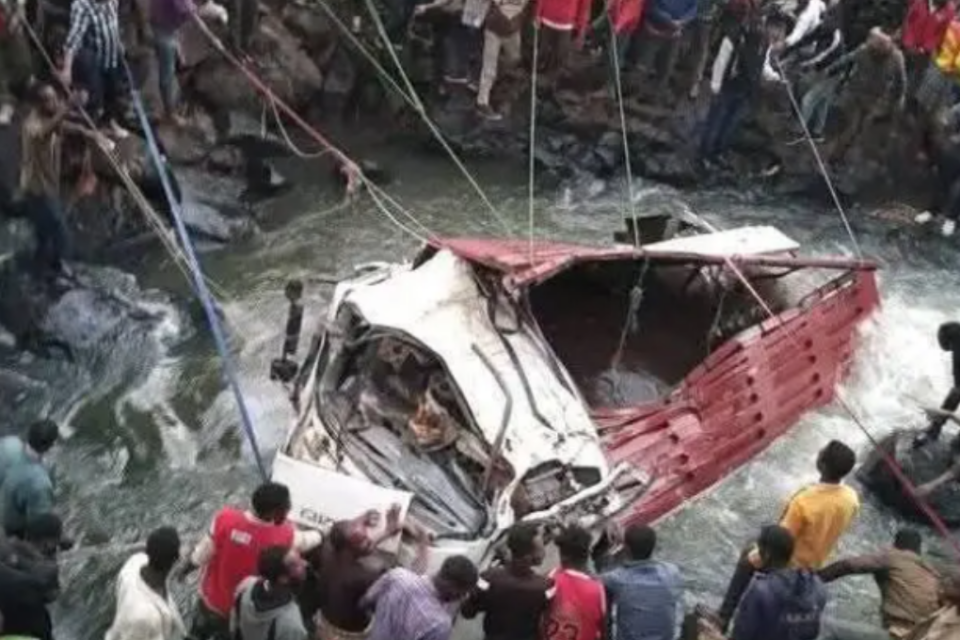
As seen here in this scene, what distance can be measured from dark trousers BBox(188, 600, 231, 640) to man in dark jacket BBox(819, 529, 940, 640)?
340 centimetres

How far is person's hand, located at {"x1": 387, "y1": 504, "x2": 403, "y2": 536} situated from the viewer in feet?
26.6

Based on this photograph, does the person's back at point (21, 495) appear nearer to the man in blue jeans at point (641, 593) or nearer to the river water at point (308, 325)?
the river water at point (308, 325)

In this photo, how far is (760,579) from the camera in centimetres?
738

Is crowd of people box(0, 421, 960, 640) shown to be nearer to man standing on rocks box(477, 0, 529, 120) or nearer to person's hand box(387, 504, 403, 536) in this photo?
person's hand box(387, 504, 403, 536)

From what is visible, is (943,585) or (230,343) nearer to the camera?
(943,585)

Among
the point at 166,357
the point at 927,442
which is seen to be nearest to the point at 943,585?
the point at 927,442

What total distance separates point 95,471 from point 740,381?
5040mm

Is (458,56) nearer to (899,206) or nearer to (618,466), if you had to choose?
(899,206)

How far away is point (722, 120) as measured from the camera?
15703mm

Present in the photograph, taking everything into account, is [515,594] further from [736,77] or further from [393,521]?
[736,77]

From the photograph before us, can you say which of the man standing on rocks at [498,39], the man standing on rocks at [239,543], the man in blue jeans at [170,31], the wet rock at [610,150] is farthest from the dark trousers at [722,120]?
the man standing on rocks at [239,543]

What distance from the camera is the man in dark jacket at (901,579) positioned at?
24.9 ft

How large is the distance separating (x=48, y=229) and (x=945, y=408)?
770 cm

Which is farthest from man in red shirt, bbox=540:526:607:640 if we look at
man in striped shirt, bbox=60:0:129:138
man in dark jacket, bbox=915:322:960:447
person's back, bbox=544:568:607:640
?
man in striped shirt, bbox=60:0:129:138
